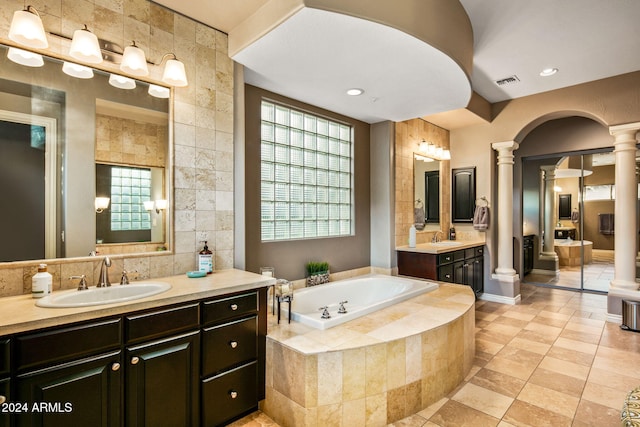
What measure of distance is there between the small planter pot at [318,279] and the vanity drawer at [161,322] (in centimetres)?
173

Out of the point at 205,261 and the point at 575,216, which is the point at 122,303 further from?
the point at 575,216

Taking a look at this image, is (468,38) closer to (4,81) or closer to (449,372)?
(449,372)

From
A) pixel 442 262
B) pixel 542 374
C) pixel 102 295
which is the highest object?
pixel 102 295

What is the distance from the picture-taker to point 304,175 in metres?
3.57

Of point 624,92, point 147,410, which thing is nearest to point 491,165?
point 624,92

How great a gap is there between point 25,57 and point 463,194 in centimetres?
526

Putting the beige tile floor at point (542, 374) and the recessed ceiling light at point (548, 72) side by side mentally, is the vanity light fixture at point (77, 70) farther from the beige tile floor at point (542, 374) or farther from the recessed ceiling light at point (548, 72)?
the recessed ceiling light at point (548, 72)

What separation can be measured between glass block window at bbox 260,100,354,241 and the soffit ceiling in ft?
0.92

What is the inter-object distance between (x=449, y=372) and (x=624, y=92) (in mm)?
3951

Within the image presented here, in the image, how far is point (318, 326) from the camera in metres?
2.25

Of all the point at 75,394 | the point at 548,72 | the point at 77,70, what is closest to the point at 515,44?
the point at 548,72

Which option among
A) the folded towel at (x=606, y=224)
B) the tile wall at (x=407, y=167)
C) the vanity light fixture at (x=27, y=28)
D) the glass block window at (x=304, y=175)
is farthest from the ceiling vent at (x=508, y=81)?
the vanity light fixture at (x=27, y=28)

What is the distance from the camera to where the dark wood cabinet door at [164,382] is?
1.61m

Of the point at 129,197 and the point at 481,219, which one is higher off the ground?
the point at 129,197
